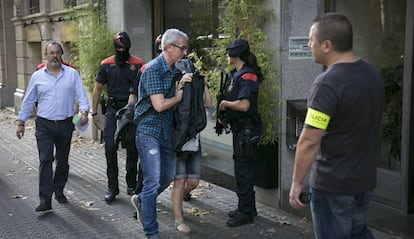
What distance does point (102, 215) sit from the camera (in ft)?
19.6

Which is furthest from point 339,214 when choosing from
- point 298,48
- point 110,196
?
point 110,196

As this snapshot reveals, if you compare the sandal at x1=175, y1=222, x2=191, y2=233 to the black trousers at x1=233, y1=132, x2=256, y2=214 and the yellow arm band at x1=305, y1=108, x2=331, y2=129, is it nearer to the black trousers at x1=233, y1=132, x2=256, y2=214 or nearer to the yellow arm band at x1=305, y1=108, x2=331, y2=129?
the black trousers at x1=233, y1=132, x2=256, y2=214

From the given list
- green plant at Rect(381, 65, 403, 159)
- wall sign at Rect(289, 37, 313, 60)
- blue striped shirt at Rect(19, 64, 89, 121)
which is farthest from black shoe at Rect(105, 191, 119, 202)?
green plant at Rect(381, 65, 403, 159)

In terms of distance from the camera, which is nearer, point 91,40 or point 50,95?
point 50,95

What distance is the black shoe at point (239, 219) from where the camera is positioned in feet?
18.1

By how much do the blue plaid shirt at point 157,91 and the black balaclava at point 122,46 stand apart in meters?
1.77

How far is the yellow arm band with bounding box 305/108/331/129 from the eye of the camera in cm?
304

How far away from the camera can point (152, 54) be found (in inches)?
385

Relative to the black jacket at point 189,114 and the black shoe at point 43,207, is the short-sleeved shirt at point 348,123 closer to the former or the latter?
the black jacket at point 189,114

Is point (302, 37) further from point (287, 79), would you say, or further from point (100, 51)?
point (100, 51)

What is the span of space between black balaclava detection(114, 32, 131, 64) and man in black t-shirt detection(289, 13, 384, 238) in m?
3.63

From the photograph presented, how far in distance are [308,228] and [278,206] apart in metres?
0.68

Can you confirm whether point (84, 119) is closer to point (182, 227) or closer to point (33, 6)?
point (182, 227)

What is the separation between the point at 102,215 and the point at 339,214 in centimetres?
339
